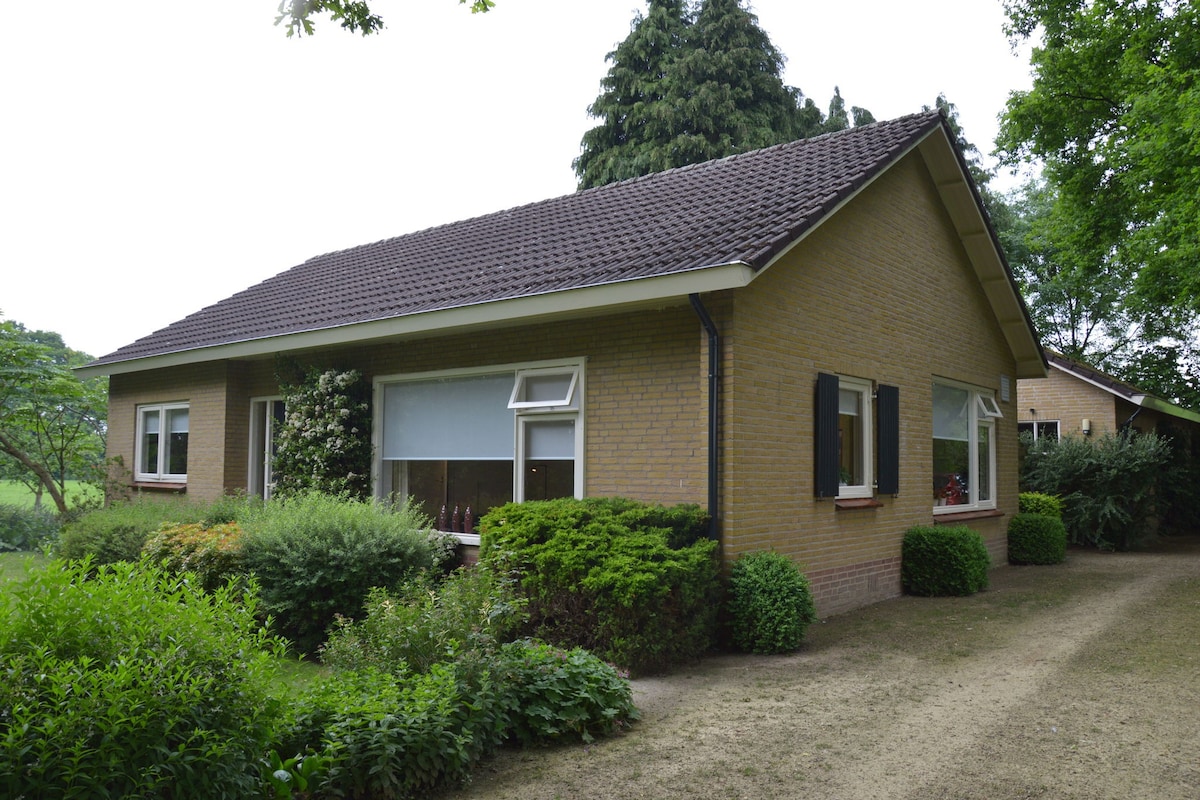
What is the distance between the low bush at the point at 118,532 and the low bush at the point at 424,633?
5.65 m

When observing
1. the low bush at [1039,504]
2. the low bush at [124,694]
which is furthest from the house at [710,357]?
the low bush at [124,694]

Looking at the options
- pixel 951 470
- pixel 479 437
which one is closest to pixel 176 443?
pixel 479 437

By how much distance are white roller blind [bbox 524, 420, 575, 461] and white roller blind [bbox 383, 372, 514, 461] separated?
0.34m

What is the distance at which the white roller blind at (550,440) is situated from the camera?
957cm

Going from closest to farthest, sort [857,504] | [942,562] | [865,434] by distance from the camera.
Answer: [857,504] < [865,434] < [942,562]

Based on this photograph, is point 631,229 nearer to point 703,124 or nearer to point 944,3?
point 944,3

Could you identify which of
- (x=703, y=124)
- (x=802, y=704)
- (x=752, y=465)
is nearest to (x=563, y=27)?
(x=752, y=465)

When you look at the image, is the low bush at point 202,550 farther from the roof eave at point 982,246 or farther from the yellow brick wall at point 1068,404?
the yellow brick wall at point 1068,404

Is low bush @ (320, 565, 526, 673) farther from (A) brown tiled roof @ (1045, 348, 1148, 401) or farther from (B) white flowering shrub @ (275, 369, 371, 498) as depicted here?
(A) brown tiled roof @ (1045, 348, 1148, 401)

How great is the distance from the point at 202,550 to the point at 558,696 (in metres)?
4.99

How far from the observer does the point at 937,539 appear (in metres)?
10.9

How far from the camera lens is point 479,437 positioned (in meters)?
10.5

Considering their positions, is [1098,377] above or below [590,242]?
below

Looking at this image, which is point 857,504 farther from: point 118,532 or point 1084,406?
point 1084,406
